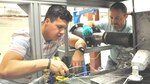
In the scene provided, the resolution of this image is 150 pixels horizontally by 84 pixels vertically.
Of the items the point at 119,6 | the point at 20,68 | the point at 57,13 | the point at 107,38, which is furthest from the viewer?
the point at 119,6

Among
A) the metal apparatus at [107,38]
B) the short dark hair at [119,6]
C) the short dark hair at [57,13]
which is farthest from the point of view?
the short dark hair at [119,6]

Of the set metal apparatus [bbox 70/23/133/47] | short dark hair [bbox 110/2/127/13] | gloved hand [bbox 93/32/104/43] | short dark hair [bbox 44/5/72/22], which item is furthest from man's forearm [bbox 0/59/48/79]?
short dark hair [bbox 110/2/127/13]

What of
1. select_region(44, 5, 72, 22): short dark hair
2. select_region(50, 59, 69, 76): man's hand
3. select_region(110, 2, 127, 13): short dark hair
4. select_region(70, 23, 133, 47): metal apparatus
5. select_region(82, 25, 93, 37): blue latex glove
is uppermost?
select_region(110, 2, 127, 13): short dark hair

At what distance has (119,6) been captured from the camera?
1599 millimetres

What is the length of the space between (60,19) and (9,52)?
0.39 meters

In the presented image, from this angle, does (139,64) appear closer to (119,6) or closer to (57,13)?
(57,13)

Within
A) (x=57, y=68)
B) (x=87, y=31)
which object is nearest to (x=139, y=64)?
(x=57, y=68)

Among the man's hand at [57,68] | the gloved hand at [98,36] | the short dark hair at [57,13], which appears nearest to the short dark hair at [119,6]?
the gloved hand at [98,36]

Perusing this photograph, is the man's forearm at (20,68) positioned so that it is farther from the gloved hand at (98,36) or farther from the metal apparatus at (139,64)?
the gloved hand at (98,36)

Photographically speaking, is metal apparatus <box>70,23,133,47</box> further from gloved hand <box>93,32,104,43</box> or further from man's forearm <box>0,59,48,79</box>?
man's forearm <box>0,59,48,79</box>

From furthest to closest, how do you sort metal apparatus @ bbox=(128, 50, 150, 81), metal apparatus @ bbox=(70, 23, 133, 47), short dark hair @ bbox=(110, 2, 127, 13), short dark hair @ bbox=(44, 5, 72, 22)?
short dark hair @ bbox=(110, 2, 127, 13) < metal apparatus @ bbox=(70, 23, 133, 47) < short dark hair @ bbox=(44, 5, 72, 22) < metal apparatus @ bbox=(128, 50, 150, 81)

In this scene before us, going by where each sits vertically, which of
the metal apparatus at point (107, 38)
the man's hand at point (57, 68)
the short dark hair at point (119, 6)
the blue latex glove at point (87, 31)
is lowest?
the man's hand at point (57, 68)

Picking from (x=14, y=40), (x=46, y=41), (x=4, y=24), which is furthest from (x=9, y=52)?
(x=4, y=24)

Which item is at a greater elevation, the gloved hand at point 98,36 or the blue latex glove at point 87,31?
the blue latex glove at point 87,31
